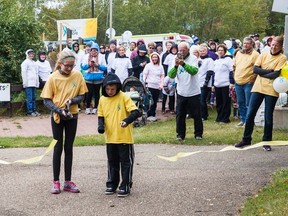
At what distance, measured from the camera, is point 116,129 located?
22.7 feet

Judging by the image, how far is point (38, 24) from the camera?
17.7 m

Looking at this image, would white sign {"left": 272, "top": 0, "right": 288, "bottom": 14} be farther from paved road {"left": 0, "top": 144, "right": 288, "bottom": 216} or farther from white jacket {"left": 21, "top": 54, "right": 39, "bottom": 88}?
white jacket {"left": 21, "top": 54, "right": 39, "bottom": 88}

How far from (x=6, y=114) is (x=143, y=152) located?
705 centimetres

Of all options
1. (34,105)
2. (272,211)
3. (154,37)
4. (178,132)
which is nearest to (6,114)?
(34,105)

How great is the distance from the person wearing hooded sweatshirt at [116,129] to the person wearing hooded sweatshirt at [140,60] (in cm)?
848

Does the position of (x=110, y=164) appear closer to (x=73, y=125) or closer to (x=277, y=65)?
(x=73, y=125)

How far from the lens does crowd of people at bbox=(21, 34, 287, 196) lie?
695 cm

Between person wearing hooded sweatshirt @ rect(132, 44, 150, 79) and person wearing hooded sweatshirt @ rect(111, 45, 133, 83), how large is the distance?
0.85 feet

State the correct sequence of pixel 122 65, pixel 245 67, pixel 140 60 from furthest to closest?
pixel 140 60 < pixel 122 65 < pixel 245 67

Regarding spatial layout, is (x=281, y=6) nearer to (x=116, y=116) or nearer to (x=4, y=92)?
(x=116, y=116)

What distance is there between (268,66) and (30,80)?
8.36 metres

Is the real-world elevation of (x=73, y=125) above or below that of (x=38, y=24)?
below

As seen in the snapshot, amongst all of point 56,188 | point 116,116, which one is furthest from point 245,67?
point 56,188

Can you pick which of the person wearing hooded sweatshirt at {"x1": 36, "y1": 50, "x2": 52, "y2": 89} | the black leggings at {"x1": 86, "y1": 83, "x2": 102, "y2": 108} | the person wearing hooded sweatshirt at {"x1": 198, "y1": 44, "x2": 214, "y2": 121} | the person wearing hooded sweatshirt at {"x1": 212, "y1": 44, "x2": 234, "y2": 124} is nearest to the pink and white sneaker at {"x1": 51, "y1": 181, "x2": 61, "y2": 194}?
the person wearing hooded sweatshirt at {"x1": 212, "y1": 44, "x2": 234, "y2": 124}
